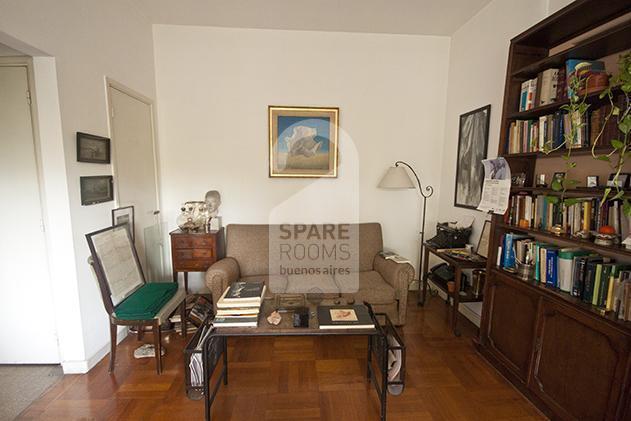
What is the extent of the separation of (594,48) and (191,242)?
315 cm

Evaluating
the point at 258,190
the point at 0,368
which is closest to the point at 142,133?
the point at 258,190

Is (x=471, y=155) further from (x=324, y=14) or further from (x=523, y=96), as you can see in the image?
(x=324, y=14)

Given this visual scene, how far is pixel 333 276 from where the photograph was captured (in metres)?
2.75

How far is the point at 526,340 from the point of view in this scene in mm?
1726

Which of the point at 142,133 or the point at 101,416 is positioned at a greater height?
the point at 142,133

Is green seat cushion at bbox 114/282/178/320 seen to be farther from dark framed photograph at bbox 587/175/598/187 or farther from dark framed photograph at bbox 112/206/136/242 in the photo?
dark framed photograph at bbox 587/175/598/187

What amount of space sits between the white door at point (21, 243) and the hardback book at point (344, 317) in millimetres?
1937

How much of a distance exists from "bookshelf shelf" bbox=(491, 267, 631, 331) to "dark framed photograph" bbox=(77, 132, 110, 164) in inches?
119

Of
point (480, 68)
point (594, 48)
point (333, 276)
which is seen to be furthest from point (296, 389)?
point (480, 68)

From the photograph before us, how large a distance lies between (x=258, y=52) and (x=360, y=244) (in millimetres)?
2303

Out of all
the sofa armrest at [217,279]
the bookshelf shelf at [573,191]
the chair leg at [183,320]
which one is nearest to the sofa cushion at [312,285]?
the sofa armrest at [217,279]

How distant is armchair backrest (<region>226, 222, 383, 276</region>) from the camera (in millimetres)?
2797

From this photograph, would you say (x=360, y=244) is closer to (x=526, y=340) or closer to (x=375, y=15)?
(x=526, y=340)

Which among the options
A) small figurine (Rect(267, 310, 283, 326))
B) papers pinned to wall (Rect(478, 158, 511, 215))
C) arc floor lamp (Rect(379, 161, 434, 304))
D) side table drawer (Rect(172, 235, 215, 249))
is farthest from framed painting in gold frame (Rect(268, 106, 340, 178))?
small figurine (Rect(267, 310, 283, 326))
